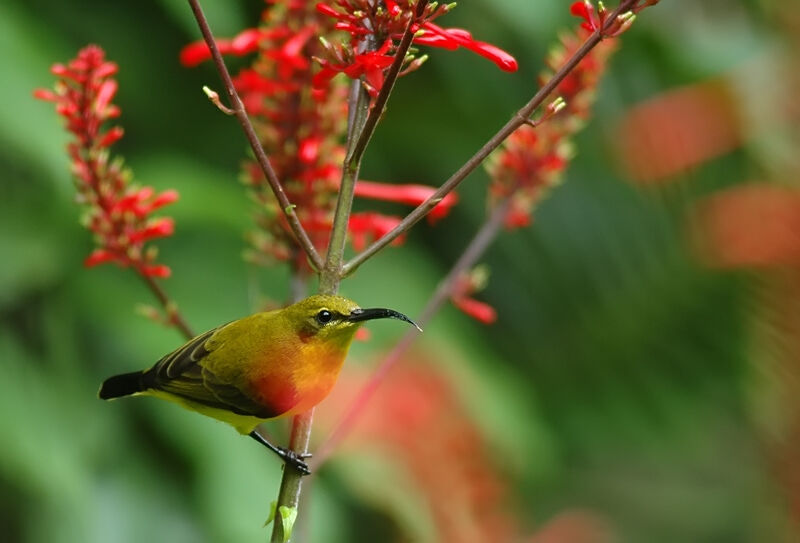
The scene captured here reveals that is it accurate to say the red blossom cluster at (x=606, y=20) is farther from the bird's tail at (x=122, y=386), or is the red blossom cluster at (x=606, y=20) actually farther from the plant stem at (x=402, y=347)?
the bird's tail at (x=122, y=386)

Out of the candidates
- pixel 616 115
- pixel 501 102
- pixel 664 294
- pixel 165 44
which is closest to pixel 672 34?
pixel 616 115

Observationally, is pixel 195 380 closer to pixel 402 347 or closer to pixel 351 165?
pixel 402 347

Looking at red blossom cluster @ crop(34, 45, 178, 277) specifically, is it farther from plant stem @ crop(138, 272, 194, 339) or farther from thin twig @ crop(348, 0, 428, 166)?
thin twig @ crop(348, 0, 428, 166)

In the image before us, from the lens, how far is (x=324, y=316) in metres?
0.94

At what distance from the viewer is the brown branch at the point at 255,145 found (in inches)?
31.0

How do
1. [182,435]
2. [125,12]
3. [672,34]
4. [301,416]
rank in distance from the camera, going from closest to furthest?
[301,416], [182,435], [125,12], [672,34]

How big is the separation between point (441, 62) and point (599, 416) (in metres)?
1.13

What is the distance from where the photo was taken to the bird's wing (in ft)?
3.47

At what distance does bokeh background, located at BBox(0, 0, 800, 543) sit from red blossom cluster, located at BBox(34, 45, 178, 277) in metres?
0.34

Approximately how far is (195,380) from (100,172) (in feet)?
0.75

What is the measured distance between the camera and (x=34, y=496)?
2.39 m

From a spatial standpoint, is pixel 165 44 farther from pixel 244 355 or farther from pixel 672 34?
pixel 244 355

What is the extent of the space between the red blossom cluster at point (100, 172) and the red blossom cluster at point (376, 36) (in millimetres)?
255

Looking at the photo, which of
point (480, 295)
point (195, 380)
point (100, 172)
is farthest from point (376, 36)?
point (480, 295)
